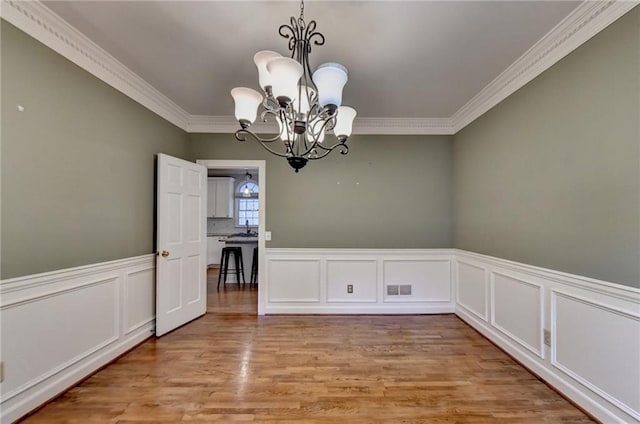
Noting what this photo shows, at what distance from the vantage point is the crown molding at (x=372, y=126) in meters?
3.71

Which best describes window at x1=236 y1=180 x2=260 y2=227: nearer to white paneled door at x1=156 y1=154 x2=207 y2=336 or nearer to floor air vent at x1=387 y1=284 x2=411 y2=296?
white paneled door at x1=156 y1=154 x2=207 y2=336

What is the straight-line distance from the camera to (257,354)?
8.68ft

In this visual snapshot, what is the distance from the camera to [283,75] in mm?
1439

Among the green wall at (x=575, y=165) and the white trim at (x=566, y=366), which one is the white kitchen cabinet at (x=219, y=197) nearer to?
the green wall at (x=575, y=165)

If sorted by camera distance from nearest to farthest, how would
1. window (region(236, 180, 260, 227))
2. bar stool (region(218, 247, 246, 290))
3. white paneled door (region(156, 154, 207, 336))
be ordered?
white paneled door (region(156, 154, 207, 336)) → bar stool (region(218, 247, 246, 290)) → window (region(236, 180, 260, 227))

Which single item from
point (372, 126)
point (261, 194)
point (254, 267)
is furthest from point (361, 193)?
point (254, 267)

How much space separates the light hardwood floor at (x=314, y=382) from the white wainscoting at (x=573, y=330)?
0.15m

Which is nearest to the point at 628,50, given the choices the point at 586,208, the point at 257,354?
the point at 586,208

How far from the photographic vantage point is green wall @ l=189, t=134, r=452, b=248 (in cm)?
379

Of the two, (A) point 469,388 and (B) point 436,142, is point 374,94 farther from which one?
(A) point 469,388

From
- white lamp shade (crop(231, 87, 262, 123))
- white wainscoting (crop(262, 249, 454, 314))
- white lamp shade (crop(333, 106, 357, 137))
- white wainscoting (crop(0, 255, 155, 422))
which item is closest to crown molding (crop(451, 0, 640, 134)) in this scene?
white lamp shade (crop(333, 106, 357, 137))

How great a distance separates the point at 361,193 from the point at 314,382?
2371mm

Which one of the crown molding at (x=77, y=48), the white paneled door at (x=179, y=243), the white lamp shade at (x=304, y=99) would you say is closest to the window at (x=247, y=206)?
the white paneled door at (x=179, y=243)

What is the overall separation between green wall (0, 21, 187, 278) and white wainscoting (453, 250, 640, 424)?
12.2 feet
